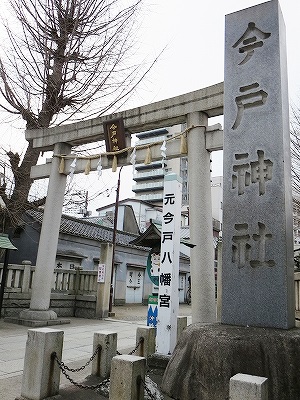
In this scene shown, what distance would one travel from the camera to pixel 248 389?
8.11 feet

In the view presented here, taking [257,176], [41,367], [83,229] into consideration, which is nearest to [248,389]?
[257,176]

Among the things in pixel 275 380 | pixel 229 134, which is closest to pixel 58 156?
pixel 229 134

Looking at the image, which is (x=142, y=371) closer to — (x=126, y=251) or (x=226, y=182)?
(x=226, y=182)

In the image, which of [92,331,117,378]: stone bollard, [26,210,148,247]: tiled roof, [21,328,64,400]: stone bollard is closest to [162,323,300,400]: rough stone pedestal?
[21,328,64,400]: stone bollard

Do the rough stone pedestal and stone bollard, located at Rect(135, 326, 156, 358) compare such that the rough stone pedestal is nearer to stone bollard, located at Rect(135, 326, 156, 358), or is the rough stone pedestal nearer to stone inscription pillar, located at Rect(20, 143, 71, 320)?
stone bollard, located at Rect(135, 326, 156, 358)

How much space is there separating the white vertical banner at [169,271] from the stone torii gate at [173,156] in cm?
149

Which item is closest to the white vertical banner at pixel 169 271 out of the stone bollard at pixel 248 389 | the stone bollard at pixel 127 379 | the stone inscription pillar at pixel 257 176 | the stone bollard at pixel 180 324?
the stone bollard at pixel 180 324

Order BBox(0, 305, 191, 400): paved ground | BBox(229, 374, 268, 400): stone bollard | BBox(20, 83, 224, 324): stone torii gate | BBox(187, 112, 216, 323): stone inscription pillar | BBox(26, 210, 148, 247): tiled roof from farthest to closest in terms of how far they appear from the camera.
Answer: BBox(26, 210, 148, 247): tiled roof → BBox(20, 83, 224, 324): stone torii gate → BBox(187, 112, 216, 323): stone inscription pillar → BBox(0, 305, 191, 400): paved ground → BBox(229, 374, 268, 400): stone bollard

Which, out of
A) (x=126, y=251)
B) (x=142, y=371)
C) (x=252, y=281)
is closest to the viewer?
(x=142, y=371)

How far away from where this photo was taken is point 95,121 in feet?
33.7

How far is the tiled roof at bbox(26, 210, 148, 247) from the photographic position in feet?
62.8

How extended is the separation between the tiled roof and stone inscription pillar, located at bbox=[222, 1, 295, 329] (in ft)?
48.1

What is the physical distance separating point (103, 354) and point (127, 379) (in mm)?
1703

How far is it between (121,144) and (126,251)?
1513cm
